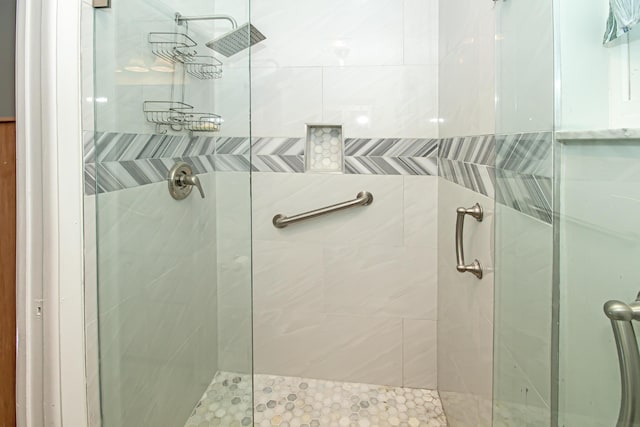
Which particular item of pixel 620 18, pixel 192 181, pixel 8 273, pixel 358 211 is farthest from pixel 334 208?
pixel 620 18

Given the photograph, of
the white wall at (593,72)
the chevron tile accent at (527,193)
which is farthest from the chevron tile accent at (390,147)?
the white wall at (593,72)

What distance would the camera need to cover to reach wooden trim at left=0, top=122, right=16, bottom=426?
0.94m

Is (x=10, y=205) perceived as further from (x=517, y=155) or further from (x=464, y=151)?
(x=464, y=151)

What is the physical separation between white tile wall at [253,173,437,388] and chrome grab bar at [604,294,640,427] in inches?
56.7

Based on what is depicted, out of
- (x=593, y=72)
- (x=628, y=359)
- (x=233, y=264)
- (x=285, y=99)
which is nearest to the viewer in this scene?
(x=628, y=359)

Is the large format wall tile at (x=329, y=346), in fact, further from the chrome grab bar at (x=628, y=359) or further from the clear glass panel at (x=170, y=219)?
the chrome grab bar at (x=628, y=359)

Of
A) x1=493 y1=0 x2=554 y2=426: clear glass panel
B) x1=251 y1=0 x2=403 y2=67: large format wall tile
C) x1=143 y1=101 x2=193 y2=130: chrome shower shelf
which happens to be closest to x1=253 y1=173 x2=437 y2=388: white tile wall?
x1=251 y1=0 x2=403 y2=67: large format wall tile

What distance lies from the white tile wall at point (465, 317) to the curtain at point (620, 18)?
59 cm

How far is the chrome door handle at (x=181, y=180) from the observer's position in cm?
133

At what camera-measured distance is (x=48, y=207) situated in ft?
3.08

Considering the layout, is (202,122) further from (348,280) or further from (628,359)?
(628,359)

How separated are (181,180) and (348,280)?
3.37 ft

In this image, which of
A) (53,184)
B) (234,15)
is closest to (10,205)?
(53,184)

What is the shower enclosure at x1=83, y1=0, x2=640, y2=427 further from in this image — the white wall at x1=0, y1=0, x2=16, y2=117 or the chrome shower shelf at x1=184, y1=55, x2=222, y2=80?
the white wall at x1=0, y1=0, x2=16, y2=117
